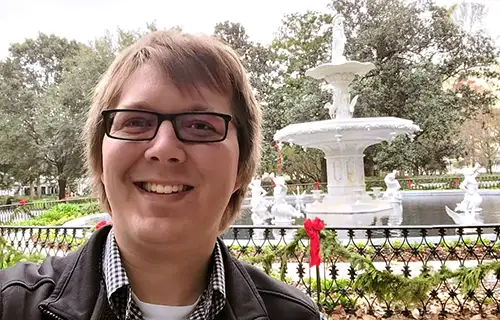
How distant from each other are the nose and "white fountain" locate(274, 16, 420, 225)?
8761mm

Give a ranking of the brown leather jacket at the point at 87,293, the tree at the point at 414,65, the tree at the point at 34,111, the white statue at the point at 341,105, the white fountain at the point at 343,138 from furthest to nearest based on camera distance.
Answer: the tree at the point at 34,111, the tree at the point at 414,65, the white statue at the point at 341,105, the white fountain at the point at 343,138, the brown leather jacket at the point at 87,293

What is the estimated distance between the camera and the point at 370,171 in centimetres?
2881

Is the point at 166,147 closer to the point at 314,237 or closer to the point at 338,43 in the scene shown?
the point at 314,237

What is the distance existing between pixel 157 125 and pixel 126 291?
1.48 feet

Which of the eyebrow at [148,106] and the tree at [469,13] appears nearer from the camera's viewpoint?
the eyebrow at [148,106]

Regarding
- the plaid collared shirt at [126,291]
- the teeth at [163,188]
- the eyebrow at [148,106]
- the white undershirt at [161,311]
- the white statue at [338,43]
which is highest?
the white statue at [338,43]

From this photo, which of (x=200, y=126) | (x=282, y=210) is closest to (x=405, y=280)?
(x=200, y=126)

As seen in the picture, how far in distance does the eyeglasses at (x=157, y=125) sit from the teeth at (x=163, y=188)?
12 cm

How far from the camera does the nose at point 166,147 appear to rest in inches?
41.8

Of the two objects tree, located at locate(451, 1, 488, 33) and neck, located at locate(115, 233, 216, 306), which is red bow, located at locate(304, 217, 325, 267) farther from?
tree, located at locate(451, 1, 488, 33)

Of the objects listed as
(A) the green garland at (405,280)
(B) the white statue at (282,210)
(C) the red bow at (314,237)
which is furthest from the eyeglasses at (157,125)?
(B) the white statue at (282,210)

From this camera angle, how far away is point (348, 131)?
966 centimetres

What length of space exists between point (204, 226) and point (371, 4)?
85.0ft

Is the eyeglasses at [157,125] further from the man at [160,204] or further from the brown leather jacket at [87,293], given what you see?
the brown leather jacket at [87,293]
